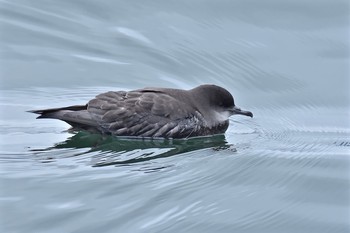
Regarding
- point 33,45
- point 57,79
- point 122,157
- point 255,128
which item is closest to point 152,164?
point 122,157

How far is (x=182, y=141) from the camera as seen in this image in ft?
38.0

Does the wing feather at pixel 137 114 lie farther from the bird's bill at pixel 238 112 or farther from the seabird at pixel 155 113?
the bird's bill at pixel 238 112

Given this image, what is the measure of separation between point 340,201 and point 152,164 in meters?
2.03

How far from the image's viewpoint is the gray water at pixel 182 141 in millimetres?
8906

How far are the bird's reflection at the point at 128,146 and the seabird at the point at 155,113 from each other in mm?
110

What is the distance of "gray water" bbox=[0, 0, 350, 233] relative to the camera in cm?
891

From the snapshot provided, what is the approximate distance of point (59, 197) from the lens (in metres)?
8.98

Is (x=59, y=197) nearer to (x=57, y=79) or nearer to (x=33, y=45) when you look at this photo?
(x=57, y=79)

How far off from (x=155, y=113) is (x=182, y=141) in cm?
47

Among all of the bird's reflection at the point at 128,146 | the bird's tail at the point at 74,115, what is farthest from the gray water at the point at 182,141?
the bird's tail at the point at 74,115

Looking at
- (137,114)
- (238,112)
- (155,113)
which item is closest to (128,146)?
(137,114)

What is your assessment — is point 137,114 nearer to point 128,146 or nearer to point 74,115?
point 128,146

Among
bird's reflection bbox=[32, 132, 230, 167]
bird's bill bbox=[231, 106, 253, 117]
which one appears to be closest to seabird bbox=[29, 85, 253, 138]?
bird's bill bbox=[231, 106, 253, 117]

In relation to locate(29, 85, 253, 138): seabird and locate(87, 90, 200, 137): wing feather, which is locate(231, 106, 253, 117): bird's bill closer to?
locate(29, 85, 253, 138): seabird
